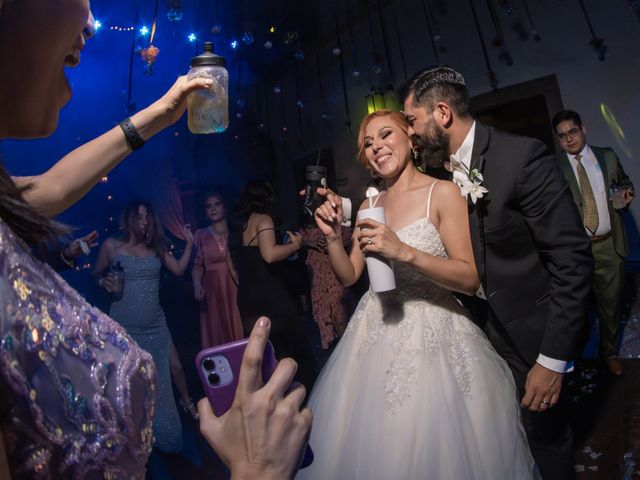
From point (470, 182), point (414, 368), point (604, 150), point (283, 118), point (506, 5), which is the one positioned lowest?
point (414, 368)

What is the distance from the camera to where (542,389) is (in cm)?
159

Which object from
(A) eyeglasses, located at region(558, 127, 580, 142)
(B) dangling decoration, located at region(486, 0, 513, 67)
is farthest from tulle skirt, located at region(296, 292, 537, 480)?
(B) dangling decoration, located at region(486, 0, 513, 67)

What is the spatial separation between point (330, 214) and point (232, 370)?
1.27m

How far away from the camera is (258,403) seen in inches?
21.0

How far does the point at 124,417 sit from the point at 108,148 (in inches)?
38.6

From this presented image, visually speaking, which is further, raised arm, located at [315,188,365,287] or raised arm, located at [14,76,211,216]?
raised arm, located at [315,188,365,287]

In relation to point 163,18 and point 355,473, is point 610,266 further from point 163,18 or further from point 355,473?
point 163,18

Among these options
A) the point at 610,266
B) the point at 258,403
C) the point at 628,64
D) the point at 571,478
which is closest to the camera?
the point at 258,403

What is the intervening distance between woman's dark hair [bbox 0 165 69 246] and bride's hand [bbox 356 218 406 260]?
1.15 metres

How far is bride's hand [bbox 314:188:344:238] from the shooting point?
1.84 metres

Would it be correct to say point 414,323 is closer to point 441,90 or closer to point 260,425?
point 441,90

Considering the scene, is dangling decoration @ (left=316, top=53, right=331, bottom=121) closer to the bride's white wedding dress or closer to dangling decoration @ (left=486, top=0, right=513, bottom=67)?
dangling decoration @ (left=486, top=0, right=513, bottom=67)

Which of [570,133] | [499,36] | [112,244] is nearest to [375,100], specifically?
[499,36]

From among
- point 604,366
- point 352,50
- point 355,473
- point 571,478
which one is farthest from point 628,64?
point 355,473
